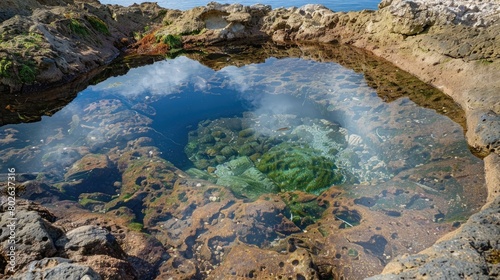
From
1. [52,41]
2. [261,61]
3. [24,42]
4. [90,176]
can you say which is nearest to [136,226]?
[90,176]

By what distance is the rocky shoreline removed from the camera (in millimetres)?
3409

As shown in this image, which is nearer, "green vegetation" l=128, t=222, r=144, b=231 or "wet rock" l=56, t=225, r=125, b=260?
"wet rock" l=56, t=225, r=125, b=260

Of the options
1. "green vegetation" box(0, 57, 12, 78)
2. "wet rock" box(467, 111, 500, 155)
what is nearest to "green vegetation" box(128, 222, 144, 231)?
"wet rock" box(467, 111, 500, 155)

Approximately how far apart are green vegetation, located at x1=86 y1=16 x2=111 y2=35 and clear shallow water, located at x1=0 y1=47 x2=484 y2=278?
733 centimetres

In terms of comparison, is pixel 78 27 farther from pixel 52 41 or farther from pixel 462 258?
pixel 462 258

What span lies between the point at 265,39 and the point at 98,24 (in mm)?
9468

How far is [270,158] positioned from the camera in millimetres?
7188

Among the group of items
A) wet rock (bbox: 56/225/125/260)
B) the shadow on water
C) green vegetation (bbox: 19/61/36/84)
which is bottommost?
the shadow on water

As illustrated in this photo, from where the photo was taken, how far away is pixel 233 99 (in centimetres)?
1031

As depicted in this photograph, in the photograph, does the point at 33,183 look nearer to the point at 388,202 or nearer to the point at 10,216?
the point at 10,216

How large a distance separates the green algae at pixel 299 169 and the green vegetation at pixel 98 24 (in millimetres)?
14318

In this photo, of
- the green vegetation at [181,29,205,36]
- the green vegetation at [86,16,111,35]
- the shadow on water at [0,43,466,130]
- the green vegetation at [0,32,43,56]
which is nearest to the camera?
the shadow on water at [0,43,466,130]

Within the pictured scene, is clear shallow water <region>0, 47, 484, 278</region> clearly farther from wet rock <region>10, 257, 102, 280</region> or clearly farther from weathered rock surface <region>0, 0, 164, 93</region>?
weathered rock surface <region>0, 0, 164, 93</region>

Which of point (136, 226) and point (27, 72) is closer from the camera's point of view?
point (136, 226)
